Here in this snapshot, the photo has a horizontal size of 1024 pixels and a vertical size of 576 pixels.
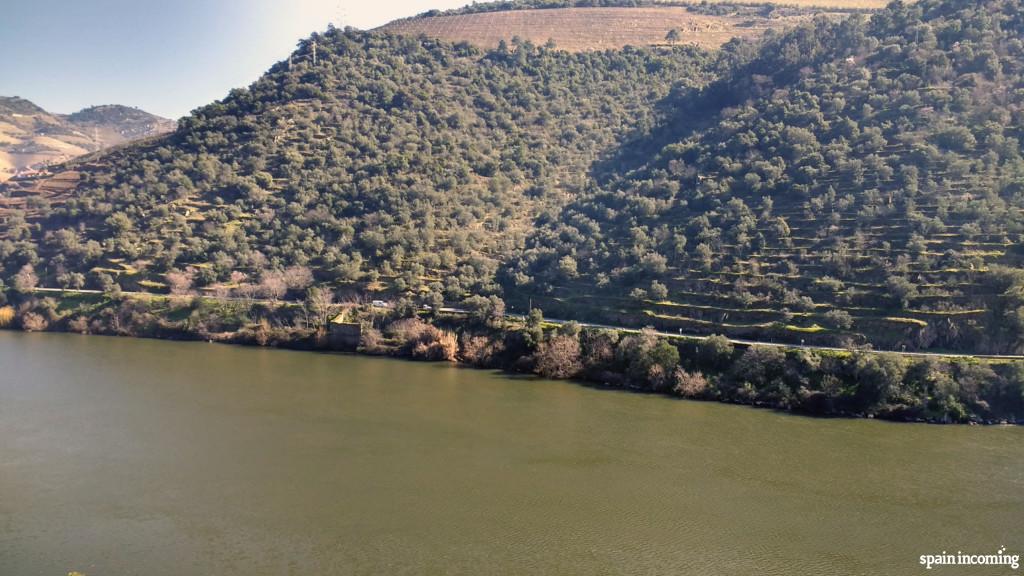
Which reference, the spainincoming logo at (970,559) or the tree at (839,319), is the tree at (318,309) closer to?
the tree at (839,319)

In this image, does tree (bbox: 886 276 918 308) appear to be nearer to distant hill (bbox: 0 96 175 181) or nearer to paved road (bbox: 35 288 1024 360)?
paved road (bbox: 35 288 1024 360)

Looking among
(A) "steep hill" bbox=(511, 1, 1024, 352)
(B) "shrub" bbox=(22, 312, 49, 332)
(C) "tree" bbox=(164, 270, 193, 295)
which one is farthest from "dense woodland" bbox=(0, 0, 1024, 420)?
(C) "tree" bbox=(164, 270, 193, 295)

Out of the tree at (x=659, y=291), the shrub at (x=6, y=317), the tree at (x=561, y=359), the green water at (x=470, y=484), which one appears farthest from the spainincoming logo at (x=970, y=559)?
the shrub at (x=6, y=317)

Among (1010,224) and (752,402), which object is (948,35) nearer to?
(1010,224)

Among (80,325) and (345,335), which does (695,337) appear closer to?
(345,335)

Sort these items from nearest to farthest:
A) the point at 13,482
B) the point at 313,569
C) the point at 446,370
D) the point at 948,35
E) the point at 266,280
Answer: the point at 313,569 < the point at 13,482 < the point at 446,370 < the point at 266,280 < the point at 948,35

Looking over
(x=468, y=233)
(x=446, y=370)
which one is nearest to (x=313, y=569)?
(x=446, y=370)

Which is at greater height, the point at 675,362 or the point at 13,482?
the point at 675,362
